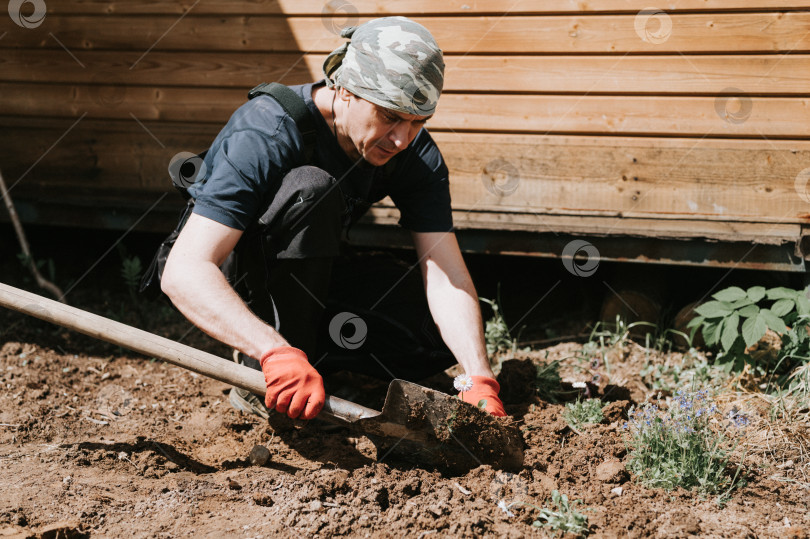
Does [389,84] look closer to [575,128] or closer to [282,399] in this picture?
[282,399]

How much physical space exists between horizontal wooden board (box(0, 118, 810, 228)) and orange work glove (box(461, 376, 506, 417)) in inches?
52.7

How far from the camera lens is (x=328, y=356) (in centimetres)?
312

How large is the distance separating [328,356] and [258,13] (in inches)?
82.1

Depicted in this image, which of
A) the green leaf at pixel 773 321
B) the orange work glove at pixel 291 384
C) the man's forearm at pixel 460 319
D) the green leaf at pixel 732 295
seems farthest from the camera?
the green leaf at pixel 732 295

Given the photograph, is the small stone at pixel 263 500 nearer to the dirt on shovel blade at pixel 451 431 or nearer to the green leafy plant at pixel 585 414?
the dirt on shovel blade at pixel 451 431

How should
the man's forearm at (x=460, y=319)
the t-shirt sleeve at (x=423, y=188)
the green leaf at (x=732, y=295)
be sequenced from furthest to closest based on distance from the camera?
the green leaf at (x=732, y=295)
the t-shirt sleeve at (x=423, y=188)
the man's forearm at (x=460, y=319)

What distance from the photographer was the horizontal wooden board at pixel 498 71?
3.53 m

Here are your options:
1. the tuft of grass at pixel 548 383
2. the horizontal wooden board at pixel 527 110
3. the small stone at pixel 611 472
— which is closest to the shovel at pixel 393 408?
the small stone at pixel 611 472

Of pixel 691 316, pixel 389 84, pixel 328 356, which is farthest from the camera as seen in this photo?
pixel 691 316

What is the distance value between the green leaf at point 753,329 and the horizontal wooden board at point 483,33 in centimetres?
137

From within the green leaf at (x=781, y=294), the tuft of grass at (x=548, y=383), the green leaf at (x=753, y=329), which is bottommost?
the tuft of grass at (x=548, y=383)

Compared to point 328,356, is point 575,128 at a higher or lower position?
higher

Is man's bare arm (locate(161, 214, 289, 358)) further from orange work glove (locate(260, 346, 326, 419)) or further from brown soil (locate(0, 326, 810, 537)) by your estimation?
brown soil (locate(0, 326, 810, 537))

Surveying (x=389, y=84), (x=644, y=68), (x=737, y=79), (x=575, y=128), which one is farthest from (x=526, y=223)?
(x=389, y=84)
